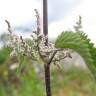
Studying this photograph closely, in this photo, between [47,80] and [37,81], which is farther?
[37,81]

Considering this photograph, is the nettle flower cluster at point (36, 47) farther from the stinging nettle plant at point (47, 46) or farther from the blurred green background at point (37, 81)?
the blurred green background at point (37, 81)

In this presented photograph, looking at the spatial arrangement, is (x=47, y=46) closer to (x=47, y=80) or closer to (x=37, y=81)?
(x=47, y=80)

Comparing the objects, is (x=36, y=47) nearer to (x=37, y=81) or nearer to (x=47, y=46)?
(x=47, y=46)

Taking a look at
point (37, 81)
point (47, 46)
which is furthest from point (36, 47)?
point (37, 81)

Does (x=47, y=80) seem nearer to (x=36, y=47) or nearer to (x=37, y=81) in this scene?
(x=36, y=47)

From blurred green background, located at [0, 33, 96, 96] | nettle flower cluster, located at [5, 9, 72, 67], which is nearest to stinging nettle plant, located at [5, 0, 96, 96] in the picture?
nettle flower cluster, located at [5, 9, 72, 67]

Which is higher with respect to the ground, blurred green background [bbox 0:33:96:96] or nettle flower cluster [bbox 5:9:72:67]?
nettle flower cluster [bbox 5:9:72:67]

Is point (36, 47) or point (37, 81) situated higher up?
point (36, 47)

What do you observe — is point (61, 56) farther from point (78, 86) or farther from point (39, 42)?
point (78, 86)

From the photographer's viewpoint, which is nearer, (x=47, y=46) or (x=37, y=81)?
(x=47, y=46)

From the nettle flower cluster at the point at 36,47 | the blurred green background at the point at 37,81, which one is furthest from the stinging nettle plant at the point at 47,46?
the blurred green background at the point at 37,81

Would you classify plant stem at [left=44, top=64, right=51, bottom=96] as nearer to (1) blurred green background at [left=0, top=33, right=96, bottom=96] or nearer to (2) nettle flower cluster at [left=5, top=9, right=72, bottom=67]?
(2) nettle flower cluster at [left=5, top=9, right=72, bottom=67]
